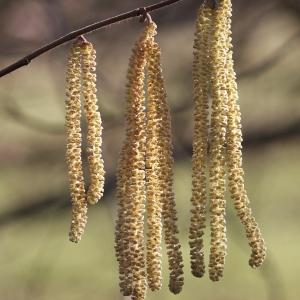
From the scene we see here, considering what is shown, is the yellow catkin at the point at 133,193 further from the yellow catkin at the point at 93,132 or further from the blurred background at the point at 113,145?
the blurred background at the point at 113,145

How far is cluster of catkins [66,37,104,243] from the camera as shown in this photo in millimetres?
823

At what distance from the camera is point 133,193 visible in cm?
82

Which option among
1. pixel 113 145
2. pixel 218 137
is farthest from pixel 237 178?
pixel 113 145

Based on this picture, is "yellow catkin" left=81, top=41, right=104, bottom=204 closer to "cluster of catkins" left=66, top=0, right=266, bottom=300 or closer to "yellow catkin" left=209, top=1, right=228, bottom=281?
"cluster of catkins" left=66, top=0, right=266, bottom=300

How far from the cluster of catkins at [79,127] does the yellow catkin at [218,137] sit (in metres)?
0.11

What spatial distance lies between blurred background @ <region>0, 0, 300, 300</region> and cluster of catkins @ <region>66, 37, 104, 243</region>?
1735 mm

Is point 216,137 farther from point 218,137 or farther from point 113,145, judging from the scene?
point 113,145

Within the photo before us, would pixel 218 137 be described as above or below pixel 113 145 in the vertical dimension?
below

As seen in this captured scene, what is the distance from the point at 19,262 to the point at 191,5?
3.38 ft

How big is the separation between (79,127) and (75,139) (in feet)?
0.04

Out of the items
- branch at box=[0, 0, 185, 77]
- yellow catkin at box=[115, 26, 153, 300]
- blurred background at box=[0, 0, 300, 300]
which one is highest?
blurred background at box=[0, 0, 300, 300]

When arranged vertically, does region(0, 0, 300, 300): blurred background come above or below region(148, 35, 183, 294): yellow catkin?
above

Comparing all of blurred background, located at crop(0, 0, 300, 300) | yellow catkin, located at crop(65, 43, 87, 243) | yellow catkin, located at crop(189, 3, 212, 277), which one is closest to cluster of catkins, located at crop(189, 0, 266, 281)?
yellow catkin, located at crop(189, 3, 212, 277)

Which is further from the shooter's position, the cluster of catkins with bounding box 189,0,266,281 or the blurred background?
the blurred background
